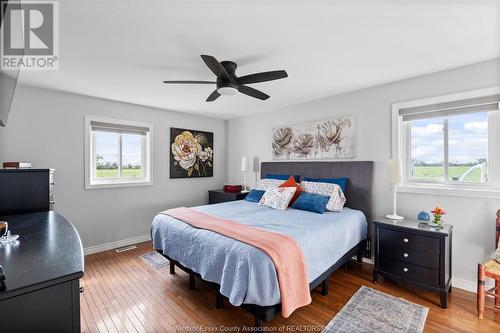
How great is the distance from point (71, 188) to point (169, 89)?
207 centimetres

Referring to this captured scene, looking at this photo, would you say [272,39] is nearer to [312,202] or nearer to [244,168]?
[312,202]

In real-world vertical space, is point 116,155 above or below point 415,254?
above

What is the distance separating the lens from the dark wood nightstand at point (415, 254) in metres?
2.24

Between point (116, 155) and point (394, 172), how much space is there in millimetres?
4209

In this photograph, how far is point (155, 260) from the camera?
3.29 meters

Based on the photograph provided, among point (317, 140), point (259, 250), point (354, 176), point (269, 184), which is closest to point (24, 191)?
point (259, 250)

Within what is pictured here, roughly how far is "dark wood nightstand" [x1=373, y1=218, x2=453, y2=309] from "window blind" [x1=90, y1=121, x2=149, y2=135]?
3.90 m

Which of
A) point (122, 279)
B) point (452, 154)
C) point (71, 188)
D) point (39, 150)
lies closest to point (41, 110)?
point (39, 150)

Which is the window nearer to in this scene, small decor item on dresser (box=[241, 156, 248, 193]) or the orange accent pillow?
small decor item on dresser (box=[241, 156, 248, 193])

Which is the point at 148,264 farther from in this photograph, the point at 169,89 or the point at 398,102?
the point at 398,102

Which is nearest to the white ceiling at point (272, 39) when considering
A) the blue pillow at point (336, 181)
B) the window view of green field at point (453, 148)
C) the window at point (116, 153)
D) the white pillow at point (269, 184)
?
the window view of green field at point (453, 148)

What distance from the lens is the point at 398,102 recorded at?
9.73 ft

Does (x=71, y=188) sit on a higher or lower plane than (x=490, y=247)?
higher
